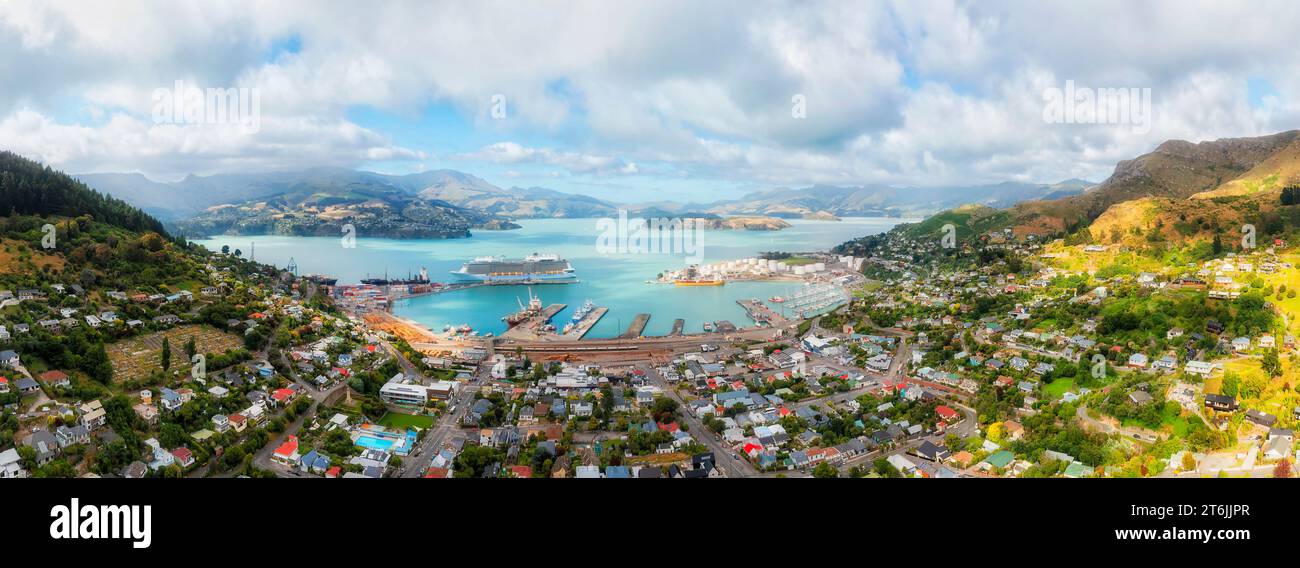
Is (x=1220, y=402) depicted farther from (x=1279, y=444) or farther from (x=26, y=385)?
(x=26, y=385)

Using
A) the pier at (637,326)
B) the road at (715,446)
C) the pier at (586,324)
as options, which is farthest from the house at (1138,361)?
the pier at (586,324)

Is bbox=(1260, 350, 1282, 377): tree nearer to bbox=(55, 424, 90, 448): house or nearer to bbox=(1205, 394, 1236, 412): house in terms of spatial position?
bbox=(1205, 394, 1236, 412): house

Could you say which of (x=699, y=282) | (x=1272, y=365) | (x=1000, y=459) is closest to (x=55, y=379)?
(x=1000, y=459)

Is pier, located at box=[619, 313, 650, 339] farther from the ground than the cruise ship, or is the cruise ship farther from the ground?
the cruise ship

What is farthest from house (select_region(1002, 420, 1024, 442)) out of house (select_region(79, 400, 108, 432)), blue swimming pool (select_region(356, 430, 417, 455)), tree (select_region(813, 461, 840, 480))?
house (select_region(79, 400, 108, 432))

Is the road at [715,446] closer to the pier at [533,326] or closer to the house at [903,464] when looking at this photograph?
the house at [903,464]

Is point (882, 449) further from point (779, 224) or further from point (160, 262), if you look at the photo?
point (779, 224)
